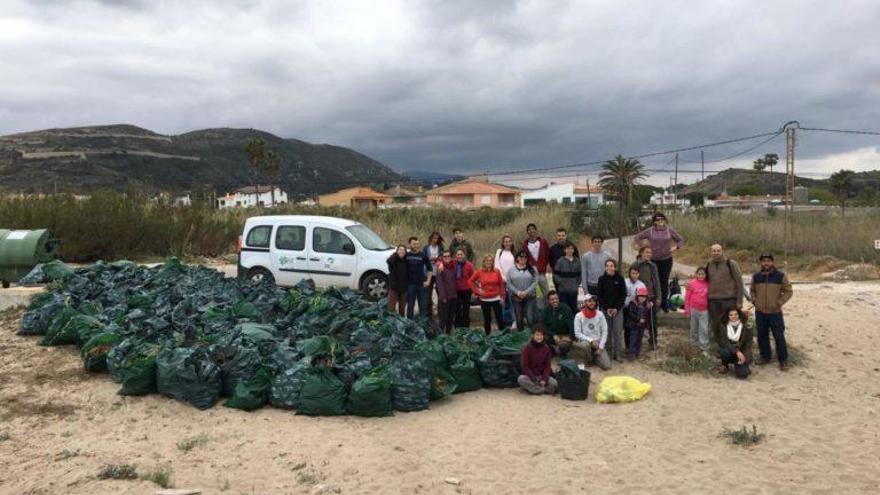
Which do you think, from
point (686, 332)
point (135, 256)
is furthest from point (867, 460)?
point (135, 256)

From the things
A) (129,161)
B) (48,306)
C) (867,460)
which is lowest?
(867,460)

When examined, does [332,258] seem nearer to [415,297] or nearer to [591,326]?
[415,297]

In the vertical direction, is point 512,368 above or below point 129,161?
below

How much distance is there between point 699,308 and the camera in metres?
9.70

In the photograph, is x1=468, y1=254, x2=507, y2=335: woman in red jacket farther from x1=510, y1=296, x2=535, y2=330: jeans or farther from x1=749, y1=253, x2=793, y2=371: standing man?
x1=749, y1=253, x2=793, y2=371: standing man

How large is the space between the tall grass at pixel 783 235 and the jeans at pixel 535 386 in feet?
57.4

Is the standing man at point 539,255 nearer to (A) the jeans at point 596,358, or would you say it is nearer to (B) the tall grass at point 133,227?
(A) the jeans at point 596,358

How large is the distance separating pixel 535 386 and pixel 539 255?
255 cm

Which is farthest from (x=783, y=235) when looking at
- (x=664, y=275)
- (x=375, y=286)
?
(x=375, y=286)

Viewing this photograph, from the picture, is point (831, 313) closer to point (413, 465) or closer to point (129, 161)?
point (413, 465)

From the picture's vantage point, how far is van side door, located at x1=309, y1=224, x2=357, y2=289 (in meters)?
12.5

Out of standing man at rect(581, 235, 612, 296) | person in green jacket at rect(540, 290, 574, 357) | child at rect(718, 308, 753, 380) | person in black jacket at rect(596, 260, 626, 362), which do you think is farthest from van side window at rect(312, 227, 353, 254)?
child at rect(718, 308, 753, 380)

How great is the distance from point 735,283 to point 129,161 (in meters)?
77.9

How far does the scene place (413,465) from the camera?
6.11 meters
